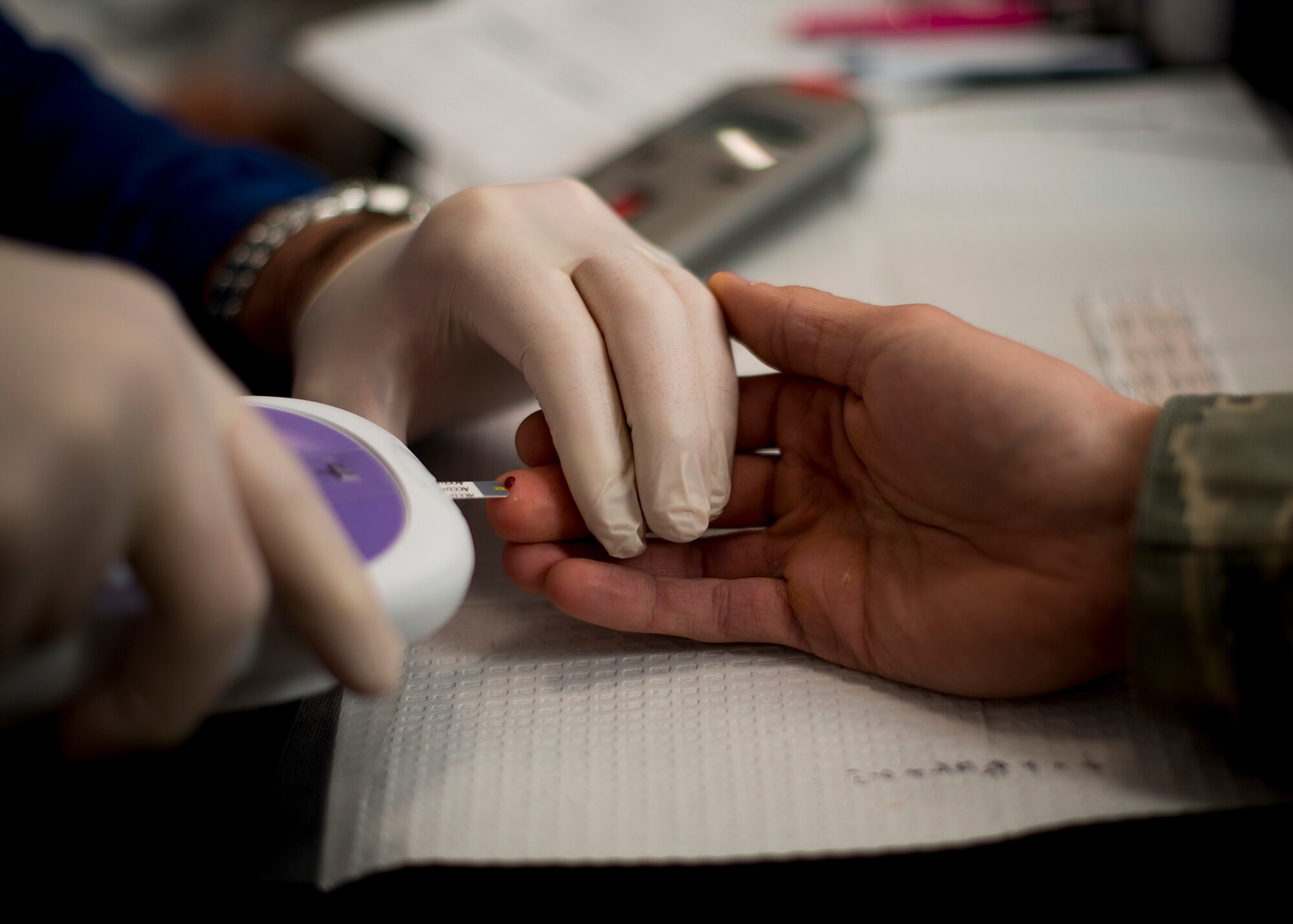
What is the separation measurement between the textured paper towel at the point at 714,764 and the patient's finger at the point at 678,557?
5cm

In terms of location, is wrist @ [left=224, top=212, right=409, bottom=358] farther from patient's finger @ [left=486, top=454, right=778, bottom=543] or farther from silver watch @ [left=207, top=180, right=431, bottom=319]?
patient's finger @ [left=486, top=454, right=778, bottom=543]

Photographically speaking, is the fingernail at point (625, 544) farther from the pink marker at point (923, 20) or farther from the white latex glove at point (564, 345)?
the pink marker at point (923, 20)

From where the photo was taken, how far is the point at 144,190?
816 millimetres

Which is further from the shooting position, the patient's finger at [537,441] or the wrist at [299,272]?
the wrist at [299,272]

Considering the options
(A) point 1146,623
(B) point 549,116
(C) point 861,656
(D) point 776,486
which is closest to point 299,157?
(B) point 549,116

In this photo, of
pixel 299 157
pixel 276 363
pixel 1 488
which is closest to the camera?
pixel 1 488

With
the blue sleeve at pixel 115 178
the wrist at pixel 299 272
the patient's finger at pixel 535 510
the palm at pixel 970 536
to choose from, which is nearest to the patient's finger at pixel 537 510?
the patient's finger at pixel 535 510

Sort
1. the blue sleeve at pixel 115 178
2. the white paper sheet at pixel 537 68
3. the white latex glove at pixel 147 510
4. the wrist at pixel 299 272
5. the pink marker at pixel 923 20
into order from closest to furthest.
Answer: the white latex glove at pixel 147 510
the wrist at pixel 299 272
the blue sleeve at pixel 115 178
the white paper sheet at pixel 537 68
the pink marker at pixel 923 20

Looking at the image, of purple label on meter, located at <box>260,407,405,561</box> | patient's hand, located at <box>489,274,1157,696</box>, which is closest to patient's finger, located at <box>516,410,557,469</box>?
patient's hand, located at <box>489,274,1157,696</box>

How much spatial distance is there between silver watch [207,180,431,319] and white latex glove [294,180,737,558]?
14 centimetres

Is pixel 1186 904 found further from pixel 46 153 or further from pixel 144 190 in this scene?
pixel 46 153

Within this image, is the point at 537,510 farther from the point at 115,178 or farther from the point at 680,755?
the point at 115,178

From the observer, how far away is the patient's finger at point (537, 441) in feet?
1.84

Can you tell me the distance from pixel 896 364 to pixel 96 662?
1.33ft
